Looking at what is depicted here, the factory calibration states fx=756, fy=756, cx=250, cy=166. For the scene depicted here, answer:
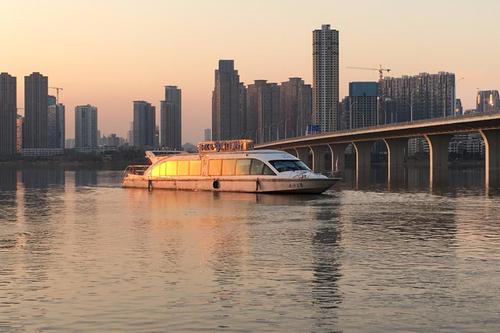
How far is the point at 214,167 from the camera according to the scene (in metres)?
66.2

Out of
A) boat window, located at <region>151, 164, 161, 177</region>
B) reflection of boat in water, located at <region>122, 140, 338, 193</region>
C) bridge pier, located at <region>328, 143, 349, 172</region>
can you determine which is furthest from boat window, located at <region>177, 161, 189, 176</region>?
bridge pier, located at <region>328, 143, 349, 172</region>

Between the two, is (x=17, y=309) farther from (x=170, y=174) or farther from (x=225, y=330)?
(x=170, y=174)

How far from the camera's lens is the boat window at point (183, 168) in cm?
6961

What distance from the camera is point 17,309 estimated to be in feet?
49.8

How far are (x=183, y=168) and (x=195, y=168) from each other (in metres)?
2.20

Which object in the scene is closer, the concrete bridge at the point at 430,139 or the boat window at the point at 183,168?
the boat window at the point at 183,168

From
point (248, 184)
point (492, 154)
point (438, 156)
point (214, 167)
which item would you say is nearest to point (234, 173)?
point (248, 184)

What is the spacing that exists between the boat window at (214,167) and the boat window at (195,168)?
140 centimetres

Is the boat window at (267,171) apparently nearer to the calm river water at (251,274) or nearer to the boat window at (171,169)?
the boat window at (171,169)

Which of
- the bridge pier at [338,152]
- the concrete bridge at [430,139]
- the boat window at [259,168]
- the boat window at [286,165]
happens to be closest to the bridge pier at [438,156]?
the concrete bridge at [430,139]

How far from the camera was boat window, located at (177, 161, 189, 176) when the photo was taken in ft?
228

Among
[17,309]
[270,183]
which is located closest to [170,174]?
[270,183]

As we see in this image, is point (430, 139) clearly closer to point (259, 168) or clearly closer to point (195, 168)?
point (195, 168)

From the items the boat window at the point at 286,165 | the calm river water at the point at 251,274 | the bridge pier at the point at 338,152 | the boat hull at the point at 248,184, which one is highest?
the bridge pier at the point at 338,152
